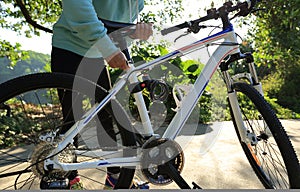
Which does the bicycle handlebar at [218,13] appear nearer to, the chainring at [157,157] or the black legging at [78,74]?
the black legging at [78,74]

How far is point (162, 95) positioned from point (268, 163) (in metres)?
0.70

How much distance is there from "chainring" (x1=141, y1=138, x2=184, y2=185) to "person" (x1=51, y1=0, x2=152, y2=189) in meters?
0.22

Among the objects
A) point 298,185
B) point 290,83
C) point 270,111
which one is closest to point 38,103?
point 270,111

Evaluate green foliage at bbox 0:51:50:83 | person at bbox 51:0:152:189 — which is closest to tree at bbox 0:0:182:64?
green foliage at bbox 0:51:50:83

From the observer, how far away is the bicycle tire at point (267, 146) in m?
1.37

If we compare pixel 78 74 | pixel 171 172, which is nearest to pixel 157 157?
pixel 171 172

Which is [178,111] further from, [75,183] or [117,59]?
[75,183]

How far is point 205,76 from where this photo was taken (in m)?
1.53

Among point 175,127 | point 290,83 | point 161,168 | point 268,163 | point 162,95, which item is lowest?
point 290,83

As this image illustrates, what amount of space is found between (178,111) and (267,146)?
48cm

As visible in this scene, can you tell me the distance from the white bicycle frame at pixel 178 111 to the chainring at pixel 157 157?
4cm

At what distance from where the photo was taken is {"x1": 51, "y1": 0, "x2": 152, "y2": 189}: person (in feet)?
4.12

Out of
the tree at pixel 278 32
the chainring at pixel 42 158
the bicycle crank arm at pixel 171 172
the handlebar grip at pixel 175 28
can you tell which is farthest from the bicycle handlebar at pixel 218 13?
the tree at pixel 278 32

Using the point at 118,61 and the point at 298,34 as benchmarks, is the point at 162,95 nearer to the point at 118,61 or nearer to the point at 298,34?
the point at 118,61
